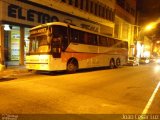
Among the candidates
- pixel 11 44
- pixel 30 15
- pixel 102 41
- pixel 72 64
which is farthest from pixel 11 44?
pixel 102 41

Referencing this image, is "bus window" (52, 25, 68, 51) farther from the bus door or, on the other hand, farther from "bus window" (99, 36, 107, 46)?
"bus window" (99, 36, 107, 46)

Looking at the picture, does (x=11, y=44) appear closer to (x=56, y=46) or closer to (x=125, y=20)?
(x=56, y=46)

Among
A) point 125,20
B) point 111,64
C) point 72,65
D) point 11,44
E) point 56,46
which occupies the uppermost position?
point 125,20

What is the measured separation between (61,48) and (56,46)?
53cm

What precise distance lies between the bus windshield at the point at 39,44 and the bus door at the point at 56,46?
0.45 m

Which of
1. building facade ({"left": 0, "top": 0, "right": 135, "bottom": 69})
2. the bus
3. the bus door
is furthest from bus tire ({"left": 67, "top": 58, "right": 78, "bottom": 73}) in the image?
building facade ({"left": 0, "top": 0, "right": 135, "bottom": 69})

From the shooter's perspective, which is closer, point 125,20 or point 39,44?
point 39,44

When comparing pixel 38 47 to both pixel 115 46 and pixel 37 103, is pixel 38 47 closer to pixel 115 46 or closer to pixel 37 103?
pixel 37 103

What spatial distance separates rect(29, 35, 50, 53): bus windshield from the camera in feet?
49.7

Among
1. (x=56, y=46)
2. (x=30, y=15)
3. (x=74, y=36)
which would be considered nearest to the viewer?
(x=56, y=46)

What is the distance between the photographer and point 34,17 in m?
21.8

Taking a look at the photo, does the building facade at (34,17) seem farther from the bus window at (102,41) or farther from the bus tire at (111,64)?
the bus tire at (111,64)

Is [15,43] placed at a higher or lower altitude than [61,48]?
higher

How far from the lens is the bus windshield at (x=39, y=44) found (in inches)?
596
